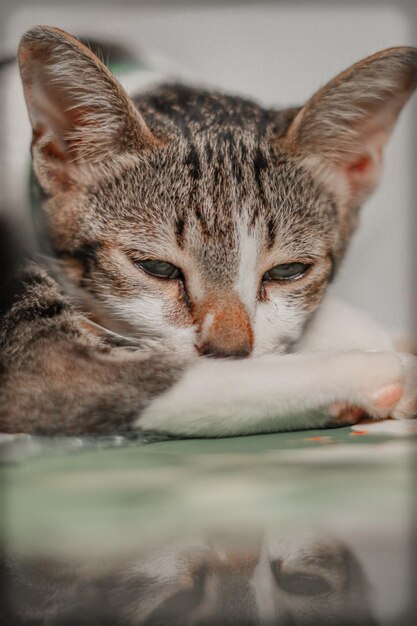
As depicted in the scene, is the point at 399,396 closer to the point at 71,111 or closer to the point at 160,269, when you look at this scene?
the point at 160,269

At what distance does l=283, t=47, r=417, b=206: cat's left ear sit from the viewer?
1279mm

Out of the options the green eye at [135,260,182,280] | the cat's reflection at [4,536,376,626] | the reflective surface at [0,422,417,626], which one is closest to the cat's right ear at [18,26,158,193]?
the green eye at [135,260,182,280]

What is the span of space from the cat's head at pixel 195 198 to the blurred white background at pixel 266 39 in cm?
9

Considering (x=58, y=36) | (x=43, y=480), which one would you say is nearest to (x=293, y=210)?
(x=58, y=36)

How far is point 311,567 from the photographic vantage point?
886 mm

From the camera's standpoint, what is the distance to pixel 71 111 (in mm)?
1241

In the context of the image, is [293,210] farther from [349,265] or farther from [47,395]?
[47,395]

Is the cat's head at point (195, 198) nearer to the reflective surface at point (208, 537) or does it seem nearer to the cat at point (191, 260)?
the cat at point (191, 260)

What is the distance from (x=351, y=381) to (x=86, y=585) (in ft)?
1.78

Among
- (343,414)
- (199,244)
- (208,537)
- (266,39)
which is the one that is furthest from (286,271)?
(208,537)

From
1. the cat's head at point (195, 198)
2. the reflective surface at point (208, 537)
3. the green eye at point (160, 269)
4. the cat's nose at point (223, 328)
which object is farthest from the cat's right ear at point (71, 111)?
the reflective surface at point (208, 537)

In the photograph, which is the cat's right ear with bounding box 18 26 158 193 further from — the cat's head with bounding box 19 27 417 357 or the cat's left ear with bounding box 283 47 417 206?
the cat's left ear with bounding box 283 47 417 206

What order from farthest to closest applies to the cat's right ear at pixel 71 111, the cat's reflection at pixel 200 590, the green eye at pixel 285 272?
the green eye at pixel 285 272 → the cat's right ear at pixel 71 111 → the cat's reflection at pixel 200 590

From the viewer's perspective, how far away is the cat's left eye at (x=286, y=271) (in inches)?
51.6
